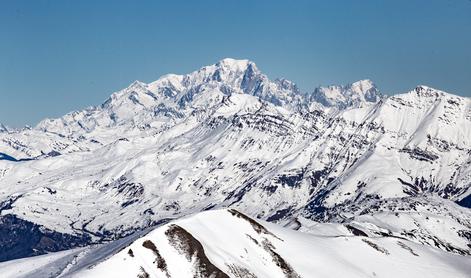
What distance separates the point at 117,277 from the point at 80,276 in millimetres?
9240

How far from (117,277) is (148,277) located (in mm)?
8430

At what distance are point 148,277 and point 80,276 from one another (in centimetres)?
1657

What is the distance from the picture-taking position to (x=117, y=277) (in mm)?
194750

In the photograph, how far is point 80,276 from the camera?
196 meters

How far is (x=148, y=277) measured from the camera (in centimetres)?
19938
